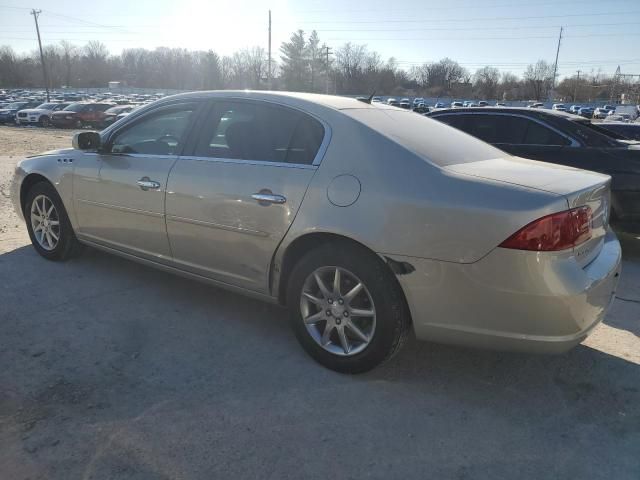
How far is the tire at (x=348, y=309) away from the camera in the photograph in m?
2.78

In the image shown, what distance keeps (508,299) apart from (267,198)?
1469 mm

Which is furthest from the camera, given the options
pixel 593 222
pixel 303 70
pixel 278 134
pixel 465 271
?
pixel 303 70

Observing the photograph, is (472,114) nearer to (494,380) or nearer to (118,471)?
(494,380)

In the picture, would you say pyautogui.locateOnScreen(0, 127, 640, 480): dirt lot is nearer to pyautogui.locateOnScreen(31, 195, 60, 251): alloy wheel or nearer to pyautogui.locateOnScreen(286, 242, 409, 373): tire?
pyautogui.locateOnScreen(286, 242, 409, 373): tire

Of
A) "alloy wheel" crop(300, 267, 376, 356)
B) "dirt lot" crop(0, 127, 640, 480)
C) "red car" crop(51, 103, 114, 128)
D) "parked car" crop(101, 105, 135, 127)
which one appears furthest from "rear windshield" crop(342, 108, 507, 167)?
"red car" crop(51, 103, 114, 128)

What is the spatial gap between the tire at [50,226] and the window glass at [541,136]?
16.8ft

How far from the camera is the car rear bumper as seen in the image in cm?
245

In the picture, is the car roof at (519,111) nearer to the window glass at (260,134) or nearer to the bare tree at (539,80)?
the window glass at (260,134)

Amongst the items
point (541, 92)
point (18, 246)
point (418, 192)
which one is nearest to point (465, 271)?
point (418, 192)

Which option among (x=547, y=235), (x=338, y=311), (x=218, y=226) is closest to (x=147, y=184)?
(x=218, y=226)

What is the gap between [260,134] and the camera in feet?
11.1

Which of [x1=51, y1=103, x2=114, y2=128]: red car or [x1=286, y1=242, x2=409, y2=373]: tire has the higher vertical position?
[x1=286, y1=242, x2=409, y2=373]: tire

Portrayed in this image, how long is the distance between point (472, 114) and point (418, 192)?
4.59 meters

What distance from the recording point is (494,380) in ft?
9.93
